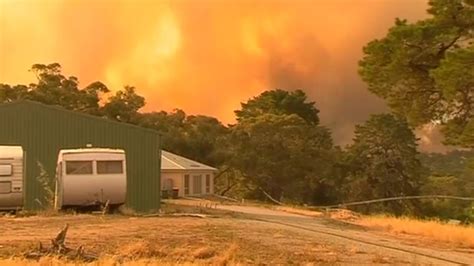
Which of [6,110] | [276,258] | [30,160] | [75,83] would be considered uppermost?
[75,83]

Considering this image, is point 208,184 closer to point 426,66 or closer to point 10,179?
point 426,66

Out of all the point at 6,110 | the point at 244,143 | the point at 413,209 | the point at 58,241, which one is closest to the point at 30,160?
the point at 6,110

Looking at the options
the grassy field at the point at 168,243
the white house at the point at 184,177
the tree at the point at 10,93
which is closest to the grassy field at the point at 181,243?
the grassy field at the point at 168,243

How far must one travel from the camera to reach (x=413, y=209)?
189 ft

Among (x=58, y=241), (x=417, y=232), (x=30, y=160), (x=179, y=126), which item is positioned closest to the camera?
(x=58, y=241)

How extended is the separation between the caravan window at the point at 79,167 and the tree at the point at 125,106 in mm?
43827

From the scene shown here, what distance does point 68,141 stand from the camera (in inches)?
1453

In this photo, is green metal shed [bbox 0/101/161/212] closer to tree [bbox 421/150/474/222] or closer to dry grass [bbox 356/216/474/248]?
dry grass [bbox 356/216/474/248]

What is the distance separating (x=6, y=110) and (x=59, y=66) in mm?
34266

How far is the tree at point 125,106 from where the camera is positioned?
69.8 meters

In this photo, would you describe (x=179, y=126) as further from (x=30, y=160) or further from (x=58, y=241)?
(x=58, y=241)

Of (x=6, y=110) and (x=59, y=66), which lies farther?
(x=59, y=66)

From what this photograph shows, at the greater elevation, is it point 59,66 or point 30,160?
point 59,66

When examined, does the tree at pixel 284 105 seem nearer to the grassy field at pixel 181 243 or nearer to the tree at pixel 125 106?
the tree at pixel 125 106
